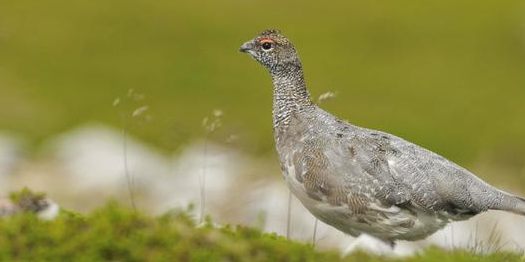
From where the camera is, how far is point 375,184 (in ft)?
27.0

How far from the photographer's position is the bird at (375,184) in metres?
8.21

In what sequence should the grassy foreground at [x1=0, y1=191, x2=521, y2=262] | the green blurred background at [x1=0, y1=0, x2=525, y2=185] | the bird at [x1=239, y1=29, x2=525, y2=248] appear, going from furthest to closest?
the green blurred background at [x1=0, y1=0, x2=525, y2=185], the bird at [x1=239, y1=29, x2=525, y2=248], the grassy foreground at [x1=0, y1=191, x2=521, y2=262]

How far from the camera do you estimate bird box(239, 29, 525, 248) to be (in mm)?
8211

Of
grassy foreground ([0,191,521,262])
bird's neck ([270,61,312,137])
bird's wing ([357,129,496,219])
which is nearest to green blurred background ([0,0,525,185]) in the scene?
bird's neck ([270,61,312,137])

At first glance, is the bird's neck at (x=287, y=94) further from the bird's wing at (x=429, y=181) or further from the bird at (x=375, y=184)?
the bird's wing at (x=429, y=181)

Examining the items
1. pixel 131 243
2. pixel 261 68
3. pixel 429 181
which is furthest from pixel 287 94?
pixel 261 68

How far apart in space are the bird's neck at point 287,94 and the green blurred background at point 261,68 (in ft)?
51.5

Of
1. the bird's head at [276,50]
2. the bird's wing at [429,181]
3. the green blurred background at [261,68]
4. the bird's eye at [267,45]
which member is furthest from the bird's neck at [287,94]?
the green blurred background at [261,68]

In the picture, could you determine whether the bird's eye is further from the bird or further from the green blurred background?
the green blurred background

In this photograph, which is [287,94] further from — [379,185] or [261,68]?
[261,68]

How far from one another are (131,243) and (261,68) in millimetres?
29519

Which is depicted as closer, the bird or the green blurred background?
the bird

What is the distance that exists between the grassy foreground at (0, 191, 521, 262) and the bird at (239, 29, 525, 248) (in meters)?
1.26

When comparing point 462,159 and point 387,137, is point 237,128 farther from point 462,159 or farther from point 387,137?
point 462,159
